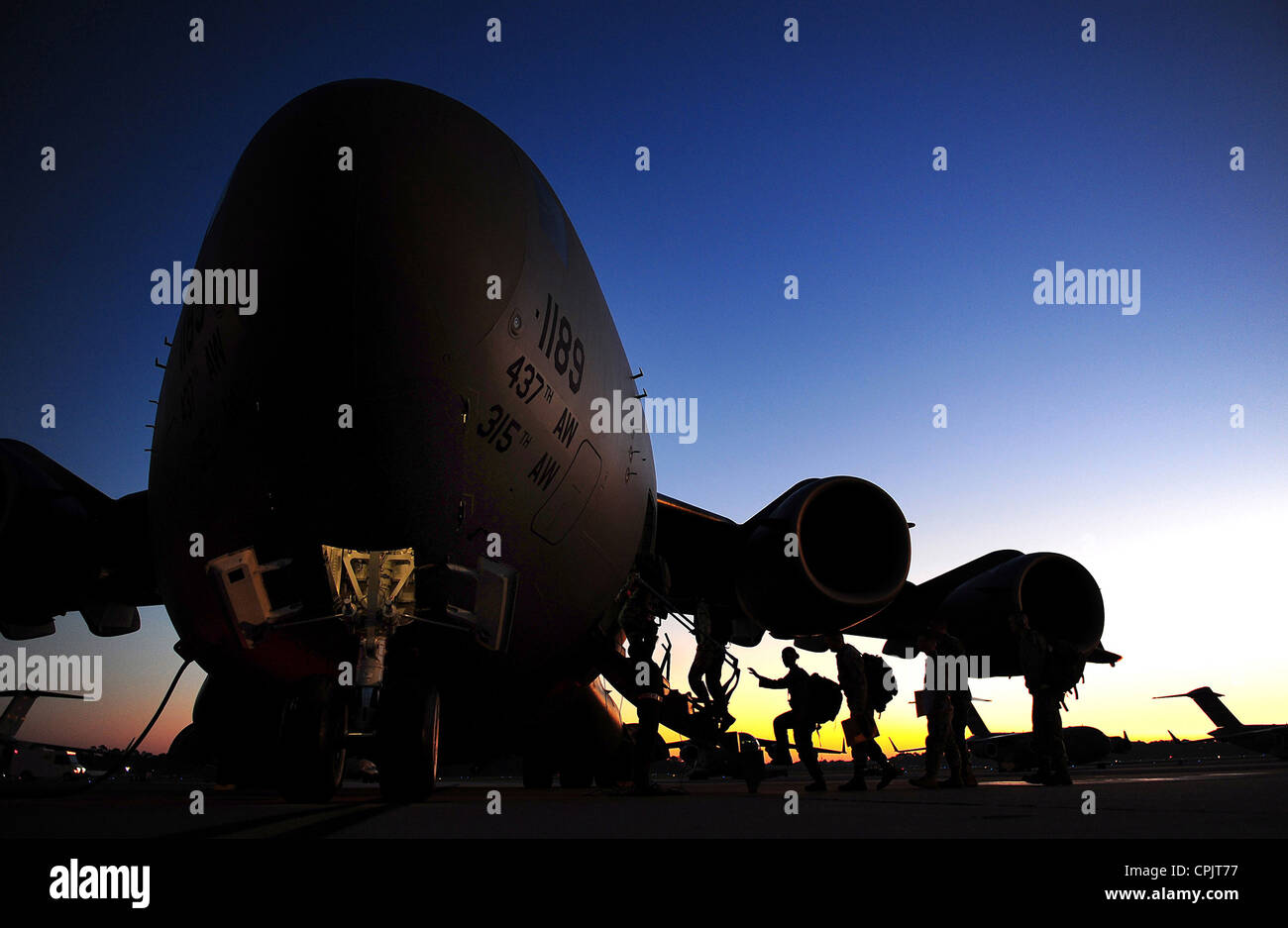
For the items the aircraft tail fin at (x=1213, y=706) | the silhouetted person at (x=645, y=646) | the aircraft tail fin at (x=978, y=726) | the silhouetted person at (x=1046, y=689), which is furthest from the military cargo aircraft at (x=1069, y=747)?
the silhouetted person at (x=645, y=646)

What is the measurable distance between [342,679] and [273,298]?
1969 mm

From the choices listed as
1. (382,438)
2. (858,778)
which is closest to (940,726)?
(858,778)

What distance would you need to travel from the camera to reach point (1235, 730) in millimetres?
31266

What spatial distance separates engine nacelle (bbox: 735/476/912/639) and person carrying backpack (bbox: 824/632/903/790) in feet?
1.13

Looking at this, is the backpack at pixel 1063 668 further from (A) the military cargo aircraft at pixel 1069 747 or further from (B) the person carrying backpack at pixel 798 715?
(A) the military cargo aircraft at pixel 1069 747

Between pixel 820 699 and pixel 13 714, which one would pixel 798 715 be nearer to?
pixel 820 699

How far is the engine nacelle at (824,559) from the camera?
7.36 m

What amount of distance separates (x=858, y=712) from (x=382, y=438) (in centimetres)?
491

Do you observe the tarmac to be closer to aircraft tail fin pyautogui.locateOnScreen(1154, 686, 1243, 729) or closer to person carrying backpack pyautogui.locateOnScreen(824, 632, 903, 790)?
person carrying backpack pyautogui.locateOnScreen(824, 632, 903, 790)

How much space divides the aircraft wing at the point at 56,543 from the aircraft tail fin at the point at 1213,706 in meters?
36.9

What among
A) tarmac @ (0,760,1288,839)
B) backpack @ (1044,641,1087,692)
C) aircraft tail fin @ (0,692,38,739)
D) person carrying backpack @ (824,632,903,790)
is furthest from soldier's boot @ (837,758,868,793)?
aircraft tail fin @ (0,692,38,739)

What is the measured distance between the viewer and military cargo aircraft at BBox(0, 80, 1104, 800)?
13.4 ft

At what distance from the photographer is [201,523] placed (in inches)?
177
